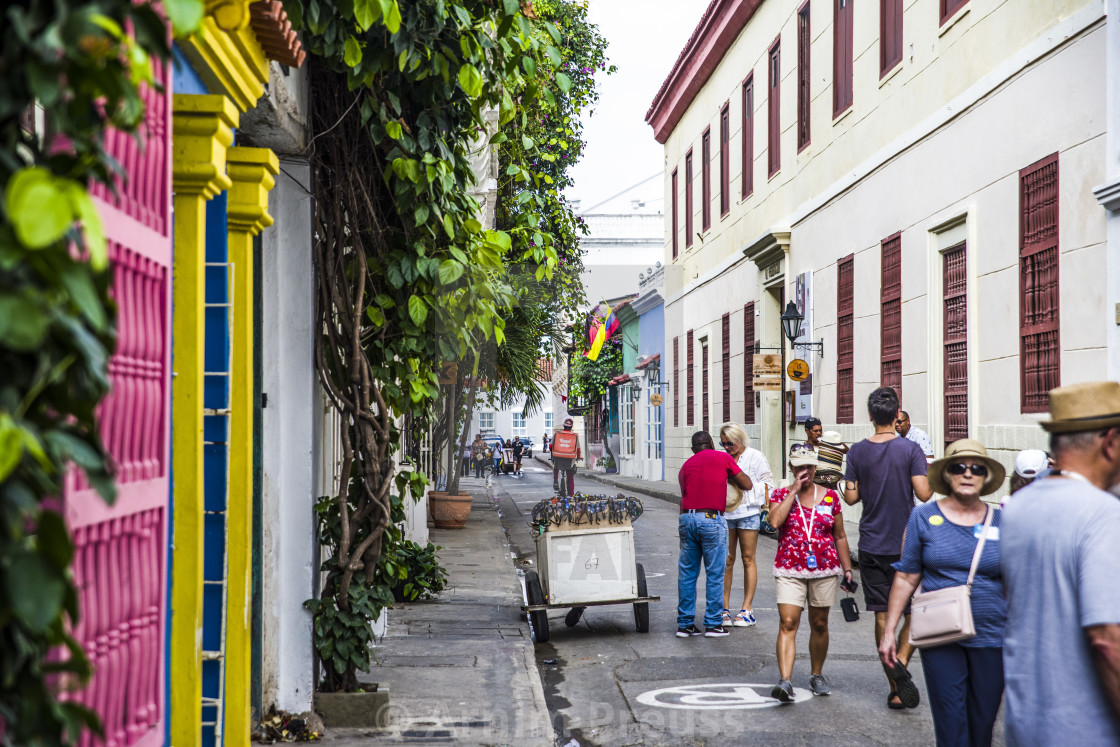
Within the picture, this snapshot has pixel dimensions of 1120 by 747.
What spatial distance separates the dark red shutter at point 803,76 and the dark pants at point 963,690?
49.7ft

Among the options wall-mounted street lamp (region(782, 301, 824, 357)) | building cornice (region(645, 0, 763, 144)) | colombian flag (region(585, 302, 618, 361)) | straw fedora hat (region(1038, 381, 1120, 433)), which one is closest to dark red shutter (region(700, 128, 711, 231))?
building cornice (region(645, 0, 763, 144))

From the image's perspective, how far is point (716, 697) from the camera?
284 inches

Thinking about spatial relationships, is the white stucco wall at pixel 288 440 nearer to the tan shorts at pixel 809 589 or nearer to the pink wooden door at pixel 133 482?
the tan shorts at pixel 809 589

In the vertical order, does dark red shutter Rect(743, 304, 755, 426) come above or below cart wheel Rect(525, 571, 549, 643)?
above

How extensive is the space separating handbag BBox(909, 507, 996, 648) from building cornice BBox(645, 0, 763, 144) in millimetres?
18681

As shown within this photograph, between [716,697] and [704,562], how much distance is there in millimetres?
2068

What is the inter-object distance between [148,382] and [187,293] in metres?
1.29

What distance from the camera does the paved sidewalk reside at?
6.09 m

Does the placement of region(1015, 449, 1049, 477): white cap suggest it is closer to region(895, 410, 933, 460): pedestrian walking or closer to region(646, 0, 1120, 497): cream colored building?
region(646, 0, 1120, 497): cream colored building

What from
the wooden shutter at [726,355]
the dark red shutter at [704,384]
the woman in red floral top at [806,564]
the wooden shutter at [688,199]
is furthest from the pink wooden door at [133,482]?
the wooden shutter at [688,199]

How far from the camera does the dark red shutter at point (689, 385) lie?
28.5 m

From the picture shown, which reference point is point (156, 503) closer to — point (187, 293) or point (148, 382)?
point (148, 382)

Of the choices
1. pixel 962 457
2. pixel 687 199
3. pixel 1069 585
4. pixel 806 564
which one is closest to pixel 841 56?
pixel 806 564

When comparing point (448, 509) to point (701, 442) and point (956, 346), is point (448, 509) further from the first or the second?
point (701, 442)
